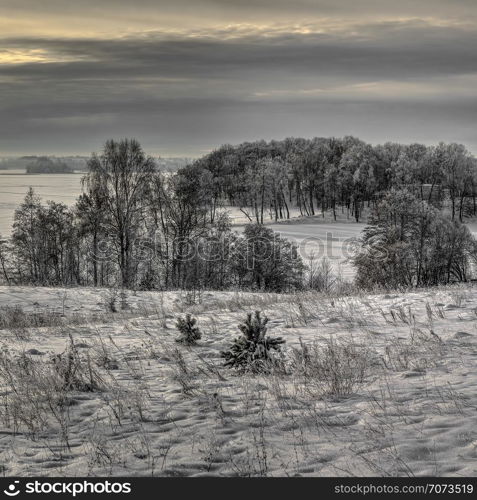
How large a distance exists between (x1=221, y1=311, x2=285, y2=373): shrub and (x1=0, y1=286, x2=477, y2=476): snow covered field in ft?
0.74

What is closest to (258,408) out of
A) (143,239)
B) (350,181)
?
(143,239)

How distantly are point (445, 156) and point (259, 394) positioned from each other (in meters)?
94.8

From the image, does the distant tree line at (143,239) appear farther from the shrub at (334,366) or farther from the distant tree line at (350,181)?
the distant tree line at (350,181)

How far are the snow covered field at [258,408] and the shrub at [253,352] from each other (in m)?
0.22

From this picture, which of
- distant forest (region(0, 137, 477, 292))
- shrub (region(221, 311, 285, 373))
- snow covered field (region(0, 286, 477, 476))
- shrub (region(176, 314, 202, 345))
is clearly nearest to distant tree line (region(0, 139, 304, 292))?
distant forest (region(0, 137, 477, 292))

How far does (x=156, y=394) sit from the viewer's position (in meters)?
6.78

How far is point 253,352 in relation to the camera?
796 centimetres

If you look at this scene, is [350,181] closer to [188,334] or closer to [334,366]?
[188,334]

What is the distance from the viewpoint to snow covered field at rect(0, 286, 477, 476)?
4777mm

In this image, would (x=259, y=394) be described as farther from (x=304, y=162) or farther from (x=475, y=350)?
(x=304, y=162)

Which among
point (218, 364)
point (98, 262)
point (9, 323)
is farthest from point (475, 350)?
point (98, 262)

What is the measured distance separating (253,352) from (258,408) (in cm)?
188

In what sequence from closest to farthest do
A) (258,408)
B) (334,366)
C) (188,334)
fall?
(258,408) → (334,366) → (188,334)

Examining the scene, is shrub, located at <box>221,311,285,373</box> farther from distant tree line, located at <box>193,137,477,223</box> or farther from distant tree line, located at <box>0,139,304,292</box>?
distant tree line, located at <box>193,137,477,223</box>
